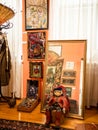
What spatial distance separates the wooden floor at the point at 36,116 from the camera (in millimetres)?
2652

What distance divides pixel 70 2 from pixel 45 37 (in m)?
0.77

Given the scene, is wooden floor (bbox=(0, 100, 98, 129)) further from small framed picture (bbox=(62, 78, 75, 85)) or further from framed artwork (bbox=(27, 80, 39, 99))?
small framed picture (bbox=(62, 78, 75, 85))

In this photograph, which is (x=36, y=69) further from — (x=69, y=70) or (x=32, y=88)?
(x=69, y=70)

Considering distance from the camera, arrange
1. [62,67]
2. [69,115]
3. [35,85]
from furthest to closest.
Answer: [35,85], [62,67], [69,115]

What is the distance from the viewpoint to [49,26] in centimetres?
335

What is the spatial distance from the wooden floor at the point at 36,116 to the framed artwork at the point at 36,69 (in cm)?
66

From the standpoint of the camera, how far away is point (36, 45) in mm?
3498

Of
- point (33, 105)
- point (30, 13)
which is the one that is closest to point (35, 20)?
point (30, 13)

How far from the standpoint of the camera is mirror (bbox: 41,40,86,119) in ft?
9.39

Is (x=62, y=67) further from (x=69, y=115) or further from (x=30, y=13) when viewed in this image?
(x=30, y=13)

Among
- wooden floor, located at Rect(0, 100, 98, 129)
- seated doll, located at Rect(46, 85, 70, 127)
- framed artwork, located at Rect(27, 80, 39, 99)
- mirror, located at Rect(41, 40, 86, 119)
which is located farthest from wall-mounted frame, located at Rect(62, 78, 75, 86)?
framed artwork, located at Rect(27, 80, 39, 99)

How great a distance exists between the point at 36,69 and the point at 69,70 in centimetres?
79

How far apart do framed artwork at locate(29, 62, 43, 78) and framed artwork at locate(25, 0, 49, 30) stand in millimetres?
688

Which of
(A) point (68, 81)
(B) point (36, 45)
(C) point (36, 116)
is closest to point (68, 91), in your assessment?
(A) point (68, 81)
